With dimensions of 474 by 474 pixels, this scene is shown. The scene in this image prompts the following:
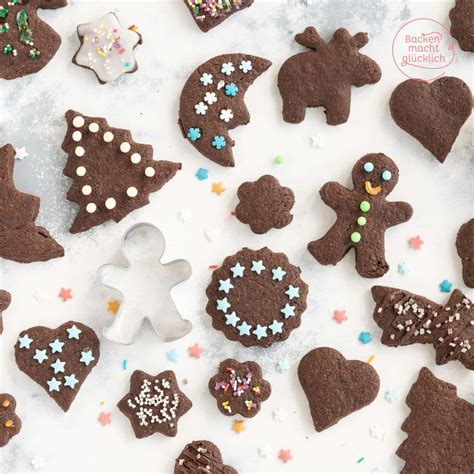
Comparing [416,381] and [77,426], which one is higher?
[416,381]

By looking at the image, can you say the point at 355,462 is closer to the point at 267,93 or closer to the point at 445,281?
the point at 445,281

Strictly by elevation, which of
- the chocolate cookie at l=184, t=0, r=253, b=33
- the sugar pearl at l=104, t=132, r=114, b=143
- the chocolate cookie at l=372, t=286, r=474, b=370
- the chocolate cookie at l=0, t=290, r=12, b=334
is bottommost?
the chocolate cookie at l=0, t=290, r=12, b=334

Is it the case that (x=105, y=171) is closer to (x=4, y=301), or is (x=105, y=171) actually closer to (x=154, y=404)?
(x=4, y=301)

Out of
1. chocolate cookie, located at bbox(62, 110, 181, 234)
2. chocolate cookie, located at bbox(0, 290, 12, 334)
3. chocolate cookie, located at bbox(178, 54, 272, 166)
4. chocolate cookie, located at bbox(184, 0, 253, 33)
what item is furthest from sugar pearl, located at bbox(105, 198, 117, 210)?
chocolate cookie, located at bbox(184, 0, 253, 33)

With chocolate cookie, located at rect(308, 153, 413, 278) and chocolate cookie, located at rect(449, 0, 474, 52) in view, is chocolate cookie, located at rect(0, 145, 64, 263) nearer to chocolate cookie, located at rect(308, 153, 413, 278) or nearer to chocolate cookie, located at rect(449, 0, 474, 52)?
chocolate cookie, located at rect(308, 153, 413, 278)

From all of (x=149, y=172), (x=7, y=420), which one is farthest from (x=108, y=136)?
(x=7, y=420)

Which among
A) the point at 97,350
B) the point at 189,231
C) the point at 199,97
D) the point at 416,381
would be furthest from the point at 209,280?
the point at 416,381
